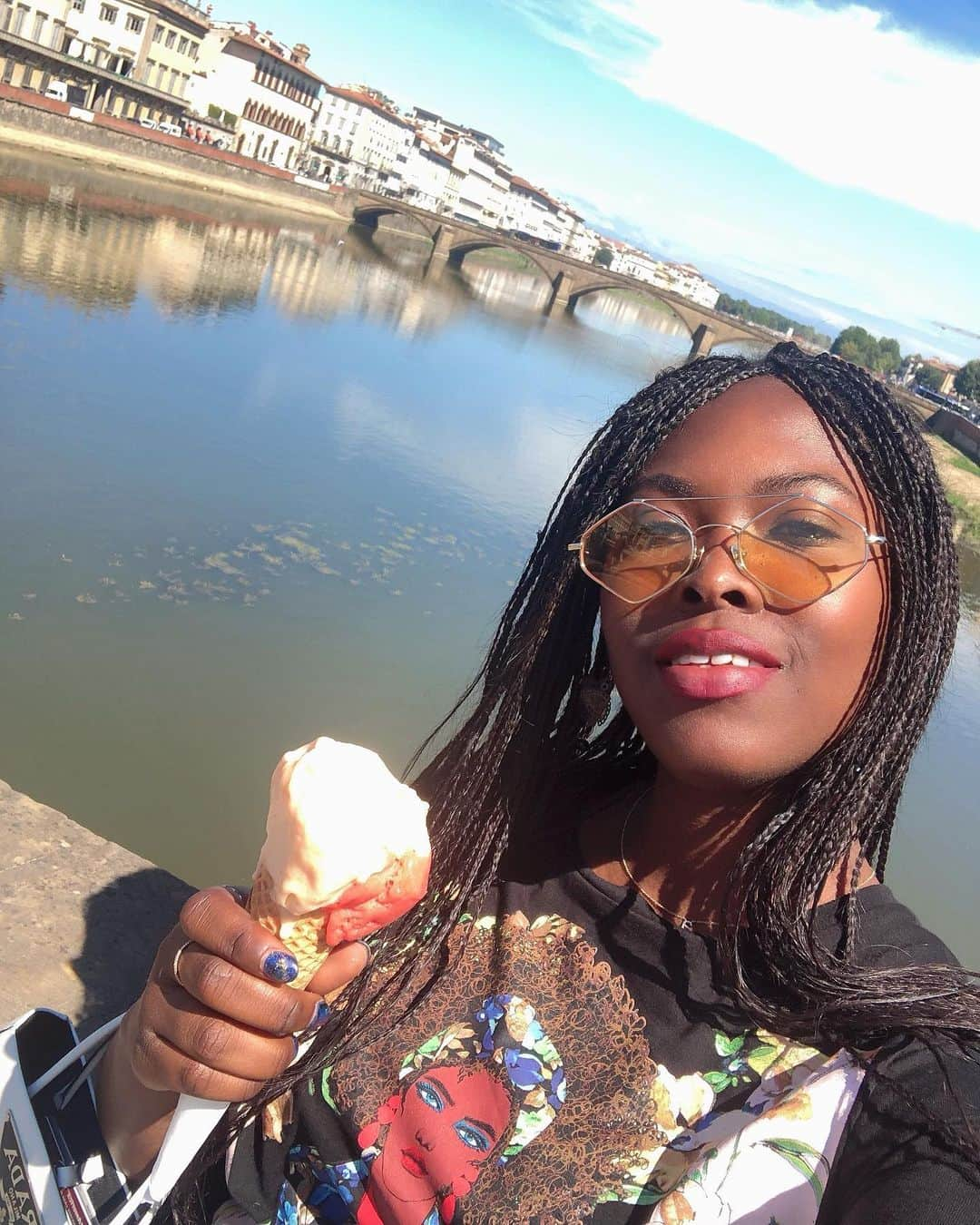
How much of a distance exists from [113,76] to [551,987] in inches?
1912

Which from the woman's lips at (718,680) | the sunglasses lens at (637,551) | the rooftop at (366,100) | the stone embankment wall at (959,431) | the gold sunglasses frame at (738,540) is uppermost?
the rooftop at (366,100)

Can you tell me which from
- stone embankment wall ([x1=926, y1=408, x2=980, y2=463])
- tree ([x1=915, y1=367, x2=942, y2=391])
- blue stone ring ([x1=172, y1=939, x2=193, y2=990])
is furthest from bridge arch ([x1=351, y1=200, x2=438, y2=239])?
blue stone ring ([x1=172, y1=939, x2=193, y2=990])

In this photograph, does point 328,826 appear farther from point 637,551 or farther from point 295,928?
point 637,551

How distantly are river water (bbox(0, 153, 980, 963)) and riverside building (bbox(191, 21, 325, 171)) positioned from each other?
37.2m

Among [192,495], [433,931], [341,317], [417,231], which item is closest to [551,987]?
[433,931]

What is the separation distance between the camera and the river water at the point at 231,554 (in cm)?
683

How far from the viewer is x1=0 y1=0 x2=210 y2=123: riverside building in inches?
1518

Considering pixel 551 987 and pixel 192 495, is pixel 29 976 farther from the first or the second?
pixel 192 495

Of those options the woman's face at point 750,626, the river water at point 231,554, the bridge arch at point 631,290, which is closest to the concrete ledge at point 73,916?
the woman's face at point 750,626

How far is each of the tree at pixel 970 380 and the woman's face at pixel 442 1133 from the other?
70511 millimetres

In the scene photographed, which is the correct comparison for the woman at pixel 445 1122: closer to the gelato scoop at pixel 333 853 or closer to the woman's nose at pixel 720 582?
the gelato scoop at pixel 333 853

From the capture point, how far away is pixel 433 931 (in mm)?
1530

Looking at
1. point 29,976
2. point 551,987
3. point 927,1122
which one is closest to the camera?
point 927,1122

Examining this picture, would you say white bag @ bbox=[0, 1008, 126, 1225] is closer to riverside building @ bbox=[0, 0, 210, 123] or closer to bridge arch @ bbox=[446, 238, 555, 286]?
riverside building @ bbox=[0, 0, 210, 123]
